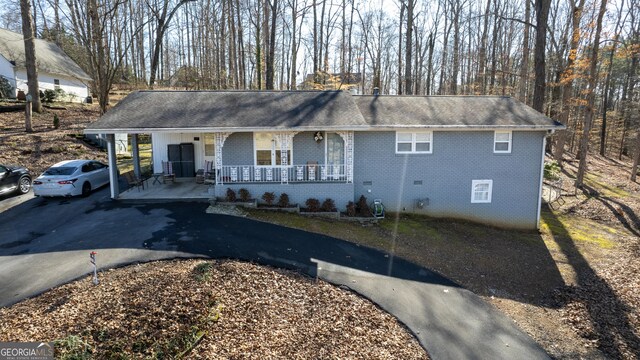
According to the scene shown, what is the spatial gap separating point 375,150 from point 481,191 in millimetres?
5006

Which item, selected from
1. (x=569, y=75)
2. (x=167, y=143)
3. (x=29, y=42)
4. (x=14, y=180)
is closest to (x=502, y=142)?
(x=569, y=75)

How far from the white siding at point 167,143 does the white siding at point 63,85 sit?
21716 mm

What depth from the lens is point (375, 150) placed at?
48.7ft

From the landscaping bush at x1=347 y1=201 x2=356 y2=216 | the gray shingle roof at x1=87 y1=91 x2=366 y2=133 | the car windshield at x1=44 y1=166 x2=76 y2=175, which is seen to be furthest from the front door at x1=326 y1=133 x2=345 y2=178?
the car windshield at x1=44 y1=166 x2=76 y2=175

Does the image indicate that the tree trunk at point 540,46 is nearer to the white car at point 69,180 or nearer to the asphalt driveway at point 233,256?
the asphalt driveway at point 233,256

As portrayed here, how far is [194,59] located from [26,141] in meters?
24.0

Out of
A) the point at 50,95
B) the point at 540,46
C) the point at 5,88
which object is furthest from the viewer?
the point at 50,95

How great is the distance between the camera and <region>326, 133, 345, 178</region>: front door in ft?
48.6

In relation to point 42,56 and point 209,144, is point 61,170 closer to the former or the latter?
point 209,144

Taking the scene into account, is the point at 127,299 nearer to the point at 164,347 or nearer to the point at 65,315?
the point at 65,315

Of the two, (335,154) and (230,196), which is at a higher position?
(335,154)

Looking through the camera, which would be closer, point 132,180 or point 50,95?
point 132,180

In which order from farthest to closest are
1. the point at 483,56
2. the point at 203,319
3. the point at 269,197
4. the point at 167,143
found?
the point at 483,56, the point at 167,143, the point at 269,197, the point at 203,319

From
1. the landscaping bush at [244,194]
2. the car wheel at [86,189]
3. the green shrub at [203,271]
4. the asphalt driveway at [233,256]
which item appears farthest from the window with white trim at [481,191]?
the car wheel at [86,189]
